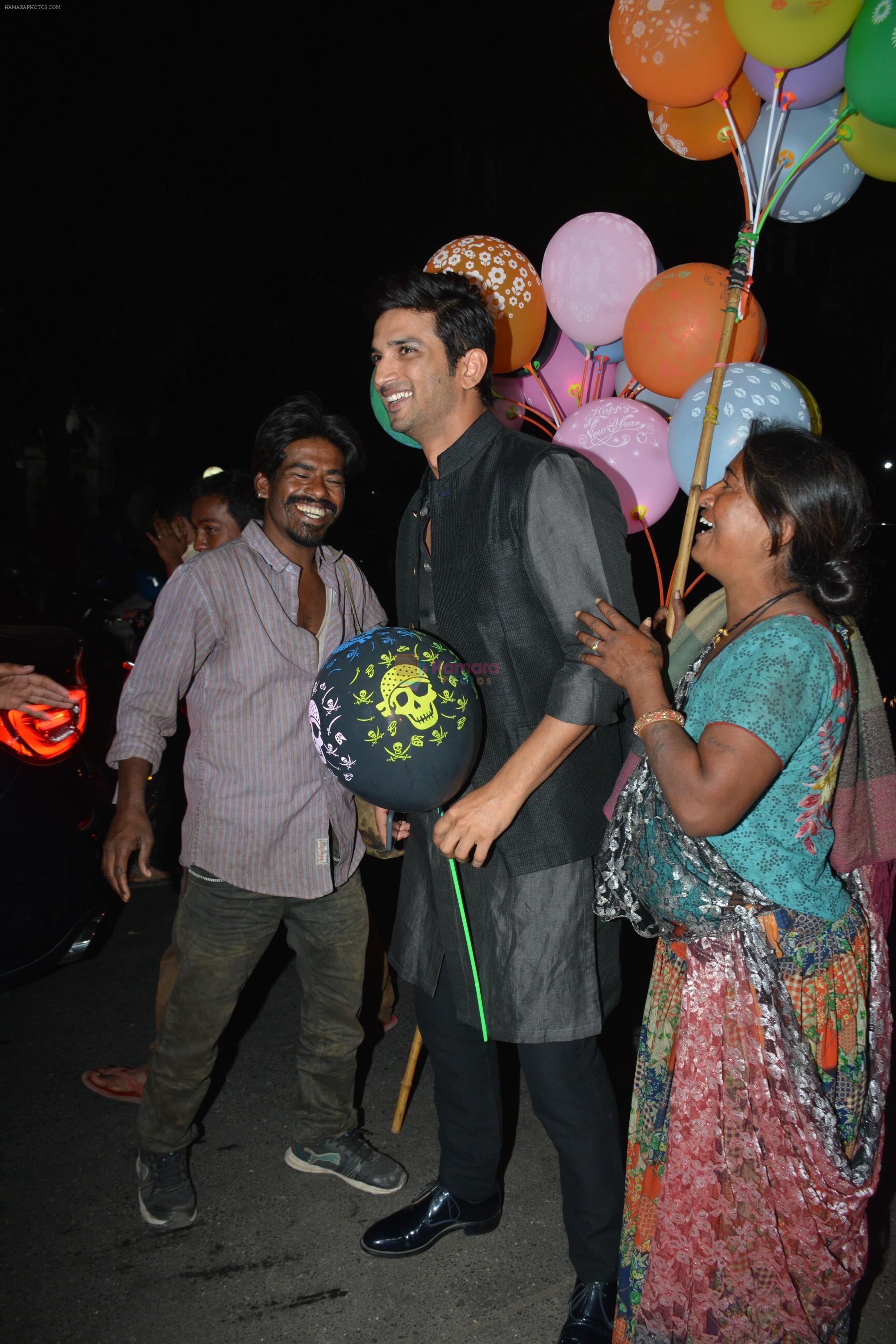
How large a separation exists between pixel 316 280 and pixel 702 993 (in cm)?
1272

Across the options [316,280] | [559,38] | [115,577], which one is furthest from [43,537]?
[559,38]

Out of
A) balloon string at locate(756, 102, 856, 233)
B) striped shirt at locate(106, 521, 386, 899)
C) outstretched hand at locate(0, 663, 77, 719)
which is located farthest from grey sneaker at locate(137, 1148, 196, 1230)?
balloon string at locate(756, 102, 856, 233)

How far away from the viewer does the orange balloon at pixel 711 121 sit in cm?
309

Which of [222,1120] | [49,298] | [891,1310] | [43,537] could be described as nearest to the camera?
[891,1310]

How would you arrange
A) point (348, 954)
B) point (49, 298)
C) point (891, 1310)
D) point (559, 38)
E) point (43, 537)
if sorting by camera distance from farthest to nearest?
point (49, 298) → point (559, 38) → point (43, 537) → point (348, 954) → point (891, 1310)

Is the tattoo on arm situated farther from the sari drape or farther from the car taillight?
the car taillight

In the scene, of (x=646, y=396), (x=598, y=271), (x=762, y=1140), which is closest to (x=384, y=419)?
(x=598, y=271)

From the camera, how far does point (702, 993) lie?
179 cm

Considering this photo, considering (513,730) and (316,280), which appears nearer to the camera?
(513,730)

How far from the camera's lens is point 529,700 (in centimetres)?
202

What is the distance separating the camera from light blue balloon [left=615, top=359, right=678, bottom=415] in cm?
351

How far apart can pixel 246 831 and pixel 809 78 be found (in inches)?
112

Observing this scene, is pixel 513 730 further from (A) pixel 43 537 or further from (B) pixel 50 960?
(A) pixel 43 537

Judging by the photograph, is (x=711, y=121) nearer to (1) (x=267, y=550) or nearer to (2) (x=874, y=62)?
(2) (x=874, y=62)
